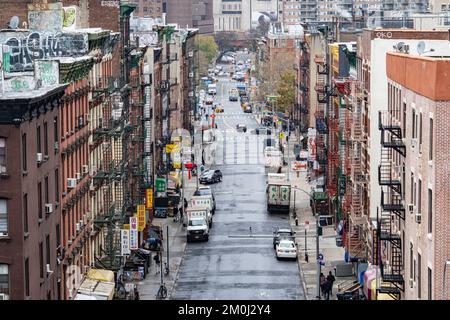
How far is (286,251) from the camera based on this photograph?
291ft

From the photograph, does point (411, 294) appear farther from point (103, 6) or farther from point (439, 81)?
point (103, 6)

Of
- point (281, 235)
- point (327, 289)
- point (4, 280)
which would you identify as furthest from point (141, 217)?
point (4, 280)

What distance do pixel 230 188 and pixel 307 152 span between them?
13786 millimetres

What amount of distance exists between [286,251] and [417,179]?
41.7 m

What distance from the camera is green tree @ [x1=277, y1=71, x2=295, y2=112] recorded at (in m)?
192

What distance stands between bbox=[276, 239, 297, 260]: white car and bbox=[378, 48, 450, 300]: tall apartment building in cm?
2961

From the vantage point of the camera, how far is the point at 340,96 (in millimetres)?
101500

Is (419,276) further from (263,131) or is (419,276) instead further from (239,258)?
(263,131)

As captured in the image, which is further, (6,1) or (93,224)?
(6,1)

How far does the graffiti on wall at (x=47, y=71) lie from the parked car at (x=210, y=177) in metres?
77.1

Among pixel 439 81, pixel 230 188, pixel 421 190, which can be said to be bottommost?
pixel 230 188

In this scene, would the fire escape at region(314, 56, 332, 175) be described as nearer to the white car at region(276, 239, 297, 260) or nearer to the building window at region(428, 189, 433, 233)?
the white car at region(276, 239, 297, 260)

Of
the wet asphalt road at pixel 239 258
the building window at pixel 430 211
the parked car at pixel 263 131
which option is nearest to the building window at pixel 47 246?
the building window at pixel 430 211
